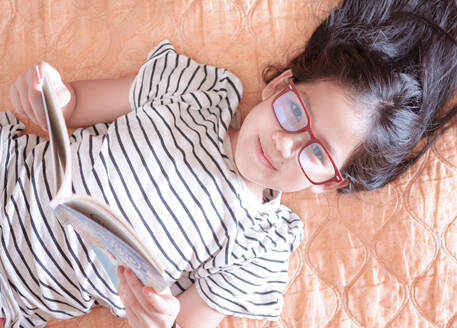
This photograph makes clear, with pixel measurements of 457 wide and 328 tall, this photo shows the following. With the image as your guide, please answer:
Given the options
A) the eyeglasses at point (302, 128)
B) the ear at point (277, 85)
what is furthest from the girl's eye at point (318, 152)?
the ear at point (277, 85)

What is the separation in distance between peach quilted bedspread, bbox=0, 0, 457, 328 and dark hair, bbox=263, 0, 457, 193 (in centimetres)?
11

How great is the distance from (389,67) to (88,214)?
2.22 ft

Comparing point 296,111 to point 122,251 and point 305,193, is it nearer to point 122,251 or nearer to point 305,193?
point 305,193

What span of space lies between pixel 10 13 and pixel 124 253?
0.91m

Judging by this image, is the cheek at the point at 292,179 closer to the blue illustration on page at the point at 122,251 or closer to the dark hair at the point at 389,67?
the dark hair at the point at 389,67

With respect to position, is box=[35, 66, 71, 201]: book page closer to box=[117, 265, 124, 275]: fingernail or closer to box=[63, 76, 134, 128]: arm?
box=[117, 265, 124, 275]: fingernail

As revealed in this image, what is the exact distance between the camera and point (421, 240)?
3.32 feet

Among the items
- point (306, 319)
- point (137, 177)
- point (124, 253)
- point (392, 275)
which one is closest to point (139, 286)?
point (124, 253)

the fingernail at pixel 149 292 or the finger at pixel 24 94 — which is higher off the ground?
the finger at pixel 24 94

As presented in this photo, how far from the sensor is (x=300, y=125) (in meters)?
0.79

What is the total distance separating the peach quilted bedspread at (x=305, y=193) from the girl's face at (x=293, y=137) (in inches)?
9.3

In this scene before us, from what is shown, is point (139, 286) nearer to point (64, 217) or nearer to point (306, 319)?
point (64, 217)

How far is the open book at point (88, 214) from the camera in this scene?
508 millimetres

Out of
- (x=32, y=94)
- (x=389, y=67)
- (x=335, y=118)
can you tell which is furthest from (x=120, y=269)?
(x=389, y=67)
